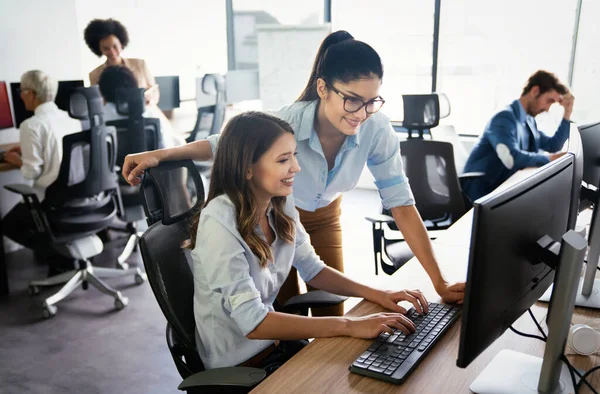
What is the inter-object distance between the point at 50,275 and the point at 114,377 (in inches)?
56.5

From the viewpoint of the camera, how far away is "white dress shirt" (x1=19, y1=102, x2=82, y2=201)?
3316 millimetres

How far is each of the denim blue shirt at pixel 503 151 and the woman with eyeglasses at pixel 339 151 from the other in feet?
5.33

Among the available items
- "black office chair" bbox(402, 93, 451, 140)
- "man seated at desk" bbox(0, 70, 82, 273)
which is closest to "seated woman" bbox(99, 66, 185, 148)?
"man seated at desk" bbox(0, 70, 82, 273)

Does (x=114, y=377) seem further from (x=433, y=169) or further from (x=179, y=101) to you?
(x=179, y=101)

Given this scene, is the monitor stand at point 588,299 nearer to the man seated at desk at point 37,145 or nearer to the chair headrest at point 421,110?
the chair headrest at point 421,110

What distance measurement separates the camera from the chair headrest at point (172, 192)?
4.41ft

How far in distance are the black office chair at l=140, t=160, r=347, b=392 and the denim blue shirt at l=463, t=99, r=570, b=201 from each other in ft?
7.78

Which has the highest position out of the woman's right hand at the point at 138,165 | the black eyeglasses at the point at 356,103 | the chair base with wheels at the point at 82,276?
the black eyeglasses at the point at 356,103

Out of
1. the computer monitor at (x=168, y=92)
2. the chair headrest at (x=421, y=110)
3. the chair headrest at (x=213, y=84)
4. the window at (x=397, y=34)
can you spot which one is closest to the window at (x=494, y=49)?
the window at (x=397, y=34)

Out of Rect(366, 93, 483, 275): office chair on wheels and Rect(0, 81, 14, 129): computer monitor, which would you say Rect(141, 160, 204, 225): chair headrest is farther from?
Rect(0, 81, 14, 129): computer monitor

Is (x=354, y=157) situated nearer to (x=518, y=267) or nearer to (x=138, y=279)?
(x=518, y=267)

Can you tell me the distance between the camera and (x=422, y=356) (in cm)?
119

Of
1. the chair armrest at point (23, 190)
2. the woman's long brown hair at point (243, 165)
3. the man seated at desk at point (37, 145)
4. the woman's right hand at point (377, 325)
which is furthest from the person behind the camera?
the man seated at desk at point (37, 145)

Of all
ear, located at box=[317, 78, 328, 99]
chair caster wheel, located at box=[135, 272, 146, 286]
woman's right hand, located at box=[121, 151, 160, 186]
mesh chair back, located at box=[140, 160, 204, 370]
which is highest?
ear, located at box=[317, 78, 328, 99]
